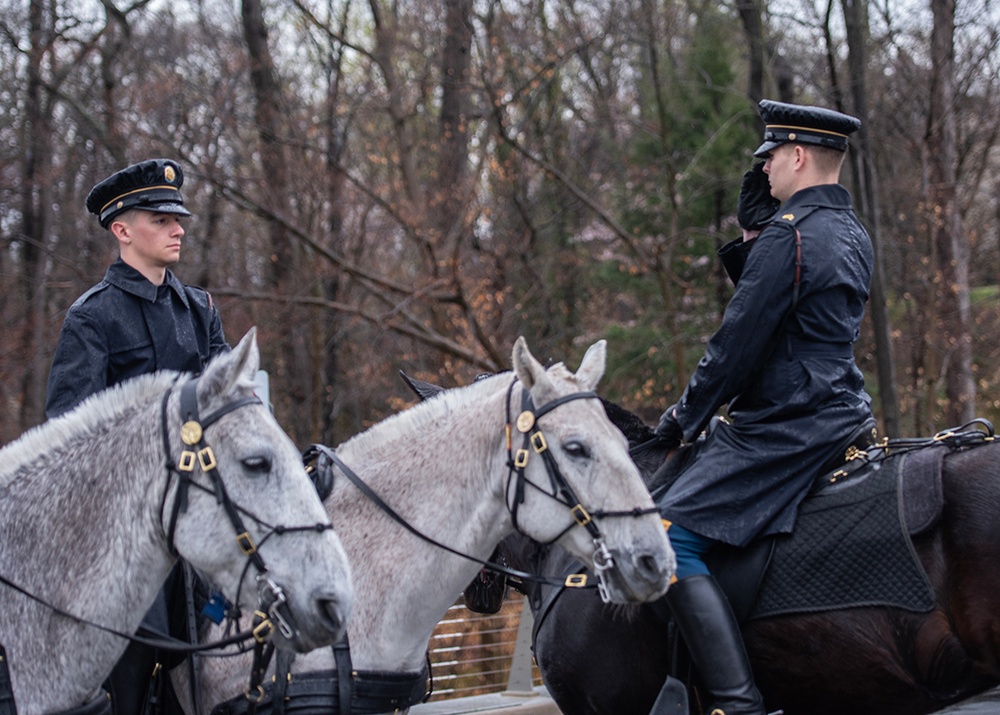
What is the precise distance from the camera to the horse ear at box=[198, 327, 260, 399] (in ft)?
9.91

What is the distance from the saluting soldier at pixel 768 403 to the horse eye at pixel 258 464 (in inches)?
65.1

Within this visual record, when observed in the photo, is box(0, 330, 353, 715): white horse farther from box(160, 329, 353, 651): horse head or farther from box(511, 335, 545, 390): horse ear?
box(511, 335, 545, 390): horse ear

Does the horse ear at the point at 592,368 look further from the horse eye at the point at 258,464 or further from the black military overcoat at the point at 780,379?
the horse eye at the point at 258,464

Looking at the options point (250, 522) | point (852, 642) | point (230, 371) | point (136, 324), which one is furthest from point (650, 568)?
point (136, 324)

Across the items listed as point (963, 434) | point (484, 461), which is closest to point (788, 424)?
point (963, 434)

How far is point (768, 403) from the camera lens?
414cm

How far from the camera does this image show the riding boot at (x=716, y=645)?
3.83 metres

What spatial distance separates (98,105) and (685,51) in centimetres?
903

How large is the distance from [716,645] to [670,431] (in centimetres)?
96

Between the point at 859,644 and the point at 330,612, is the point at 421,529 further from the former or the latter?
the point at 859,644


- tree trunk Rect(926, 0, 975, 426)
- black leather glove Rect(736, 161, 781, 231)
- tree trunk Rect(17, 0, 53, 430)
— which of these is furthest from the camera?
tree trunk Rect(17, 0, 53, 430)

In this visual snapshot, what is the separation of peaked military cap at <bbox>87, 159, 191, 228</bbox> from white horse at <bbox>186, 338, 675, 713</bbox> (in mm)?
1157

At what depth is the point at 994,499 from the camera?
11.8ft

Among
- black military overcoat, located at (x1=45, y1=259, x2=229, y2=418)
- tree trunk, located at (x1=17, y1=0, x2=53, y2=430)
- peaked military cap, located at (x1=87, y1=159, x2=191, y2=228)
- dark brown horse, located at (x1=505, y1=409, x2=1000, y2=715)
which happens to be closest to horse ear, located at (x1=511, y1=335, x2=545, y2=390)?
dark brown horse, located at (x1=505, y1=409, x2=1000, y2=715)
